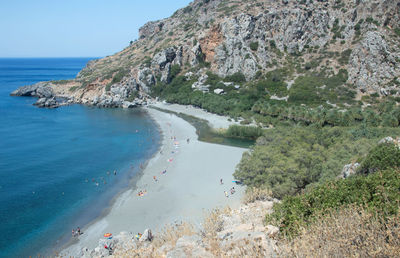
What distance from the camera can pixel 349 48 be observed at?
76812mm

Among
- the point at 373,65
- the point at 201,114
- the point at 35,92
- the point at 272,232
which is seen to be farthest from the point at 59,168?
the point at 35,92

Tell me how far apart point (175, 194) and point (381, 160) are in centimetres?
2049

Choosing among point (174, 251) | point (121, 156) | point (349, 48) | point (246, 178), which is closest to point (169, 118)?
point (121, 156)

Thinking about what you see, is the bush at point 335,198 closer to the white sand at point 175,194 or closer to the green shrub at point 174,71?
the white sand at point 175,194

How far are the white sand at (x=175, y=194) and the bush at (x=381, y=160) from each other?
12496 mm

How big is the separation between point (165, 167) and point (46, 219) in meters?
16.4

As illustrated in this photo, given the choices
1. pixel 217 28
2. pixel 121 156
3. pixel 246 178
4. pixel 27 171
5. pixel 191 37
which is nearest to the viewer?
pixel 246 178

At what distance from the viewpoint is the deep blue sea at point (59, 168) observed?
26.2 meters

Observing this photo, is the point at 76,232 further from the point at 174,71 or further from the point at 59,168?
the point at 174,71

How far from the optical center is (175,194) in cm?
3148

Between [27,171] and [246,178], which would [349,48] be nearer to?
[246,178]

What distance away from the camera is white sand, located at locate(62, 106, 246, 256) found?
85.4 feet

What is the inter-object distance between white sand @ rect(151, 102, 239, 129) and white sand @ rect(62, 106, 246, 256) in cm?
1418

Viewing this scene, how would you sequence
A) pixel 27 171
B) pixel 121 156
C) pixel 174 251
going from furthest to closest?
pixel 121 156 < pixel 27 171 < pixel 174 251
